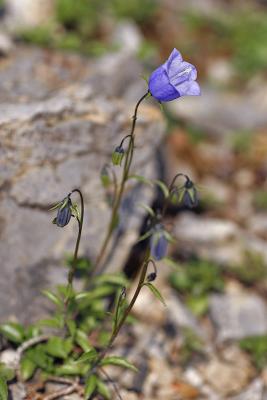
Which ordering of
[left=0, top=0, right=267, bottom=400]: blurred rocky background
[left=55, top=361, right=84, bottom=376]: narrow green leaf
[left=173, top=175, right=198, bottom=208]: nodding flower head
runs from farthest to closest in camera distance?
[left=0, top=0, right=267, bottom=400]: blurred rocky background, [left=55, top=361, right=84, bottom=376]: narrow green leaf, [left=173, top=175, right=198, bottom=208]: nodding flower head

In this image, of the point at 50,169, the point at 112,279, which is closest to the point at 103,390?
the point at 112,279

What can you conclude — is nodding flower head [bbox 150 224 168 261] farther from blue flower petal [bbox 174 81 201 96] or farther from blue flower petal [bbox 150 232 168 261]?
blue flower petal [bbox 174 81 201 96]

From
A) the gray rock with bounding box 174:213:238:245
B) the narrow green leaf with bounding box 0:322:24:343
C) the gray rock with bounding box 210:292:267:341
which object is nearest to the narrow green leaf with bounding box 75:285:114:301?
the narrow green leaf with bounding box 0:322:24:343

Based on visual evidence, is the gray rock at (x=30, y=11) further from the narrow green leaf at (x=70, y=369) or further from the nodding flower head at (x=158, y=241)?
the nodding flower head at (x=158, y=241)

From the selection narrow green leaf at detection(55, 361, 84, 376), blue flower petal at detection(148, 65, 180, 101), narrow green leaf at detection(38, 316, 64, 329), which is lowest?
narrow green leaf at detection(55, 361, 84, 376)

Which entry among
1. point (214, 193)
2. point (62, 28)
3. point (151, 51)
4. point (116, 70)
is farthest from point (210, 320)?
point (62, 28)

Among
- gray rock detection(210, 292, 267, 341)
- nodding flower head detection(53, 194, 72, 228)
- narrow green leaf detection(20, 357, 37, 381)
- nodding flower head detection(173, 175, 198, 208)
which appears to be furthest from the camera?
gray rock detection(210, 292, 267, 341)

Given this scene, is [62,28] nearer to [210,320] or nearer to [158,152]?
[158,152]
